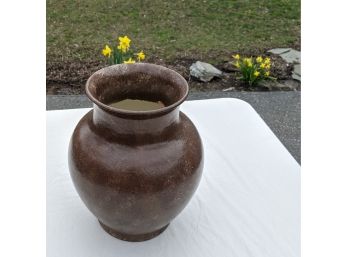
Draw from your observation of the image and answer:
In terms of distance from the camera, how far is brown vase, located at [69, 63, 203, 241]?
120 centimetres

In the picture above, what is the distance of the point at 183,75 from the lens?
3.33 meters

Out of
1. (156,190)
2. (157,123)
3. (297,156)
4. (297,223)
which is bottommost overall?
(297,156)

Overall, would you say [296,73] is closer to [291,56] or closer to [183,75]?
[291,56]

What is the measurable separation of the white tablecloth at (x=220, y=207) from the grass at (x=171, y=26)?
1.78 m

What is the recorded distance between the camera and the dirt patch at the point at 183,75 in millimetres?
3072

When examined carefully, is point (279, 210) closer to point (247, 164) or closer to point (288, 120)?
point (247, 164)

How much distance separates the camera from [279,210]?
1561 millimetres

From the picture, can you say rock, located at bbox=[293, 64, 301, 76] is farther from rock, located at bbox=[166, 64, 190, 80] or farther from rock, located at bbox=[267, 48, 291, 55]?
rock, located at bbox=[166, 64, 190, 80]

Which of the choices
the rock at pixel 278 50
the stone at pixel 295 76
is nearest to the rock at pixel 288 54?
the rock at pixel 278 50

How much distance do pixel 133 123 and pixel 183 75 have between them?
2.19m

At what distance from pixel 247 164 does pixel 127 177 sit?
2.40 feet

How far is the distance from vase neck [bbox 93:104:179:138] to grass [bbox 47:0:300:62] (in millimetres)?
2345

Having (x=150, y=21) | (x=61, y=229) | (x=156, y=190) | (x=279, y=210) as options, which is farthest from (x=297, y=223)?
(x=150, y=21)

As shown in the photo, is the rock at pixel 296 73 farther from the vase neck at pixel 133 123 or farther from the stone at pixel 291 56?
the vase neck at pixel 133 123
